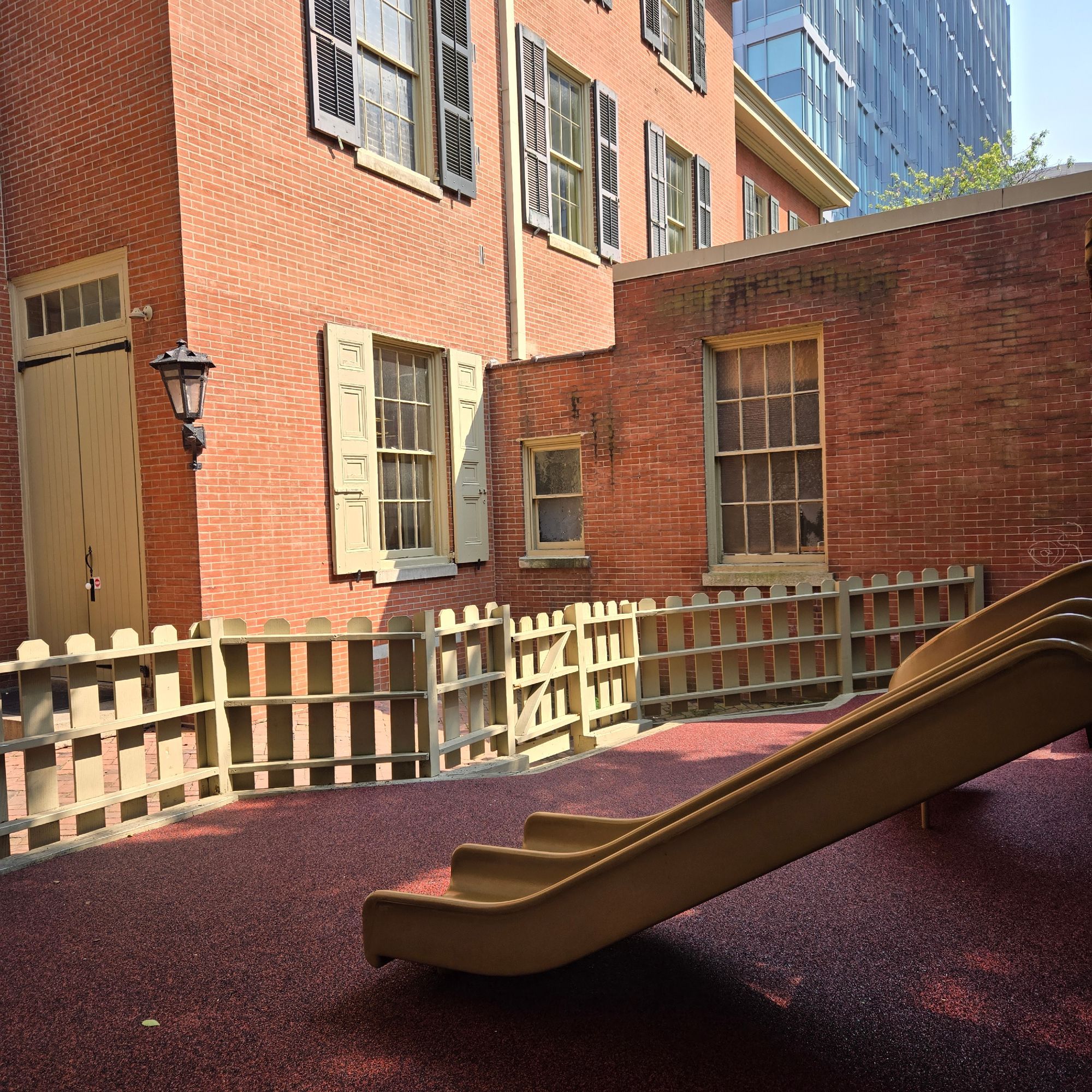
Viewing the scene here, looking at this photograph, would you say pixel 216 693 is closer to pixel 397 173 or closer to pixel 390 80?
pixel 397 173

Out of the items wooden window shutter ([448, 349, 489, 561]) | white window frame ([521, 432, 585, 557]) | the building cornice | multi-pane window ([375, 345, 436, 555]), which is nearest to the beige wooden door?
multi-pane window ([375, 345, 436, 555])

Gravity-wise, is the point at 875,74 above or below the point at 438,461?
above

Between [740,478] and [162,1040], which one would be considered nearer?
[162,1040]

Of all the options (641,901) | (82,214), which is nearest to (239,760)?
(641,901)

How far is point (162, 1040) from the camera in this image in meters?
2.65

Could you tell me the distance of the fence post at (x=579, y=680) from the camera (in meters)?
6.82

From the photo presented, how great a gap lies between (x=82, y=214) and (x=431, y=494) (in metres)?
4.32

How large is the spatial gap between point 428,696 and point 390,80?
7.47 meters

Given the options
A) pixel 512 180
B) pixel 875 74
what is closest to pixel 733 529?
pixel 512 180

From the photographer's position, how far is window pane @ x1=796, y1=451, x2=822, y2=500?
954cm

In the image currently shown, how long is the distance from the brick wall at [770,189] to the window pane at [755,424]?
31.6ft

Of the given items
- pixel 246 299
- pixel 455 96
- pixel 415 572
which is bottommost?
pixel 415 572

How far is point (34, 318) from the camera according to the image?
8.97 m

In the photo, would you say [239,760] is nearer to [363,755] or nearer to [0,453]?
[363,755]
